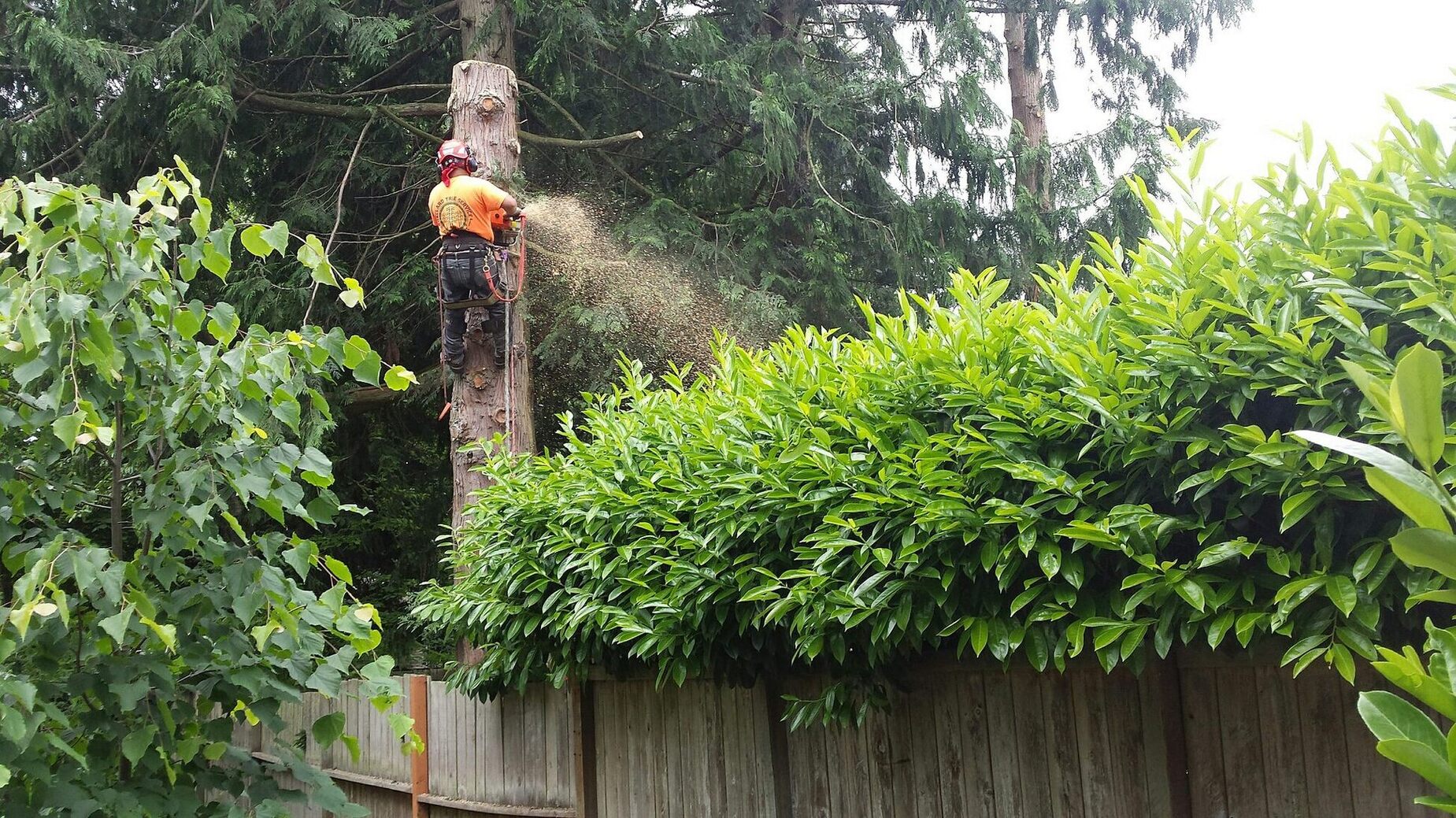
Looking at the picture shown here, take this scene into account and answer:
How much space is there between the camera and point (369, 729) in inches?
316

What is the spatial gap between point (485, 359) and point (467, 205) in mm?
1108

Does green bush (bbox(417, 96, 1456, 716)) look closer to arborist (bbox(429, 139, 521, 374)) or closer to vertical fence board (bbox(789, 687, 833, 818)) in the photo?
vertical fence board (bbox(789, 687, 833, 818))

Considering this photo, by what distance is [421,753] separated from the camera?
22.6ft

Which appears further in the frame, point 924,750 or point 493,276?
point 493,276

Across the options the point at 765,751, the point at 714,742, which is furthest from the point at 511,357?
the point at 765,751

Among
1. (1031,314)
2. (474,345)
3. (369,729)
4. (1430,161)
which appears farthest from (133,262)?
(369,729)

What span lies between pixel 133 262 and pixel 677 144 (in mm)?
9493

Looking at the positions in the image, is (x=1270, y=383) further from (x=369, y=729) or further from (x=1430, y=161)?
(x=369, y=729)

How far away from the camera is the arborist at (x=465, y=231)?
7586 mm

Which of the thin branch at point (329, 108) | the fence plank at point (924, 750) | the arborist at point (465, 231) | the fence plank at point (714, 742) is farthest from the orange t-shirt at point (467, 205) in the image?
the fence plank at point (924, 750)

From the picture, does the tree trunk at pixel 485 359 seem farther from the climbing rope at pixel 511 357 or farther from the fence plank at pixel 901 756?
the fence plank at pixel 901 756

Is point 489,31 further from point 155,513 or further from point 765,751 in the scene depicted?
point 155,513

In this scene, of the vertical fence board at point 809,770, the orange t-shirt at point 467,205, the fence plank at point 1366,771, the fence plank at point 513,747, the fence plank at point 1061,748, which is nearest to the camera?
the fence plank at point 1366,771

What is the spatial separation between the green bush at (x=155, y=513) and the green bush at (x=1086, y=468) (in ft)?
3.96
